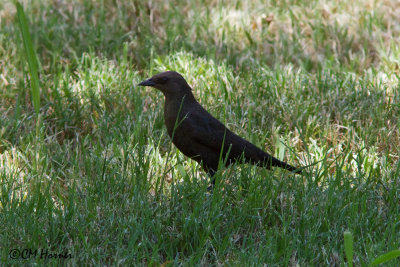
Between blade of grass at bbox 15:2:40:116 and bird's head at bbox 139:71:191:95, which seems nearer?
blade of grass at bbox 15:2:40:116

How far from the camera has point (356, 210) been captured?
142 inches

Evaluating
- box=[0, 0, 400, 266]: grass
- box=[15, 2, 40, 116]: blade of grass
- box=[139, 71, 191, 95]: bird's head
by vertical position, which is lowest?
box=[0, 0, 400, 266]: grass

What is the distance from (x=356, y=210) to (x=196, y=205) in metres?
0.95

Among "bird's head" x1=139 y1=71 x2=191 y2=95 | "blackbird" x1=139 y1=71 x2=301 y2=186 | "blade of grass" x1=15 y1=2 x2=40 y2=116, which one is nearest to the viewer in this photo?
"blade of grass" x1=15 y1=2 x2=40 y2=116

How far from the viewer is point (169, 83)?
4.50m

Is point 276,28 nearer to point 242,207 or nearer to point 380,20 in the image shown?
point 380,20

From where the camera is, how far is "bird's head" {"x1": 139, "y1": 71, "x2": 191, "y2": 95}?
177 inches

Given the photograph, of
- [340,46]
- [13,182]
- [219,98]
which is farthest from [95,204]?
[340,46]

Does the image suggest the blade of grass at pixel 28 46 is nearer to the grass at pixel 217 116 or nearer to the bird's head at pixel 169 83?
the grass at pixel 217 116

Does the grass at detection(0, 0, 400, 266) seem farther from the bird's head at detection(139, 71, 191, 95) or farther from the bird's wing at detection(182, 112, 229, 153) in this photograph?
the bird's head at detection(139, 71, 191, 95)

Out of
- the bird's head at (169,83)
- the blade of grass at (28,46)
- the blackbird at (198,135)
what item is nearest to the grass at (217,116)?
the blackbird at (198,135)

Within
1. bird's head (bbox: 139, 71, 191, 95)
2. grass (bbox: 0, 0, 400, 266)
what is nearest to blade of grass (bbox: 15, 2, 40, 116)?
grass (bbox: 0, 0, 400, 266)

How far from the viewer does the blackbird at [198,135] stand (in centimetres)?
432

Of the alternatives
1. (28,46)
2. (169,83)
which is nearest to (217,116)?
(169,83)
